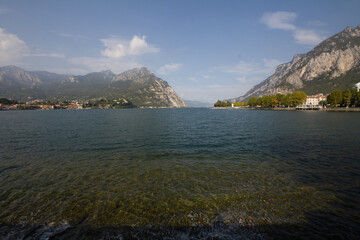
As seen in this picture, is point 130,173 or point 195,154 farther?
point 195,154

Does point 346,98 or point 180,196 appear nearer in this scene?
point 180,196

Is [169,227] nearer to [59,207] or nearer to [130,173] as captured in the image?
[59,207]

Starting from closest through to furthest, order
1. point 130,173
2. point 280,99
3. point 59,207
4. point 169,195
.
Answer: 1. point 59,207
2. point 169,195
3. point 130,173
4. point 280,99

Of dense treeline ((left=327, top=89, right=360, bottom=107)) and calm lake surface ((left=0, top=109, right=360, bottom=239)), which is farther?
dense treeline ((left=327, top=89, right=360, bottom=107))

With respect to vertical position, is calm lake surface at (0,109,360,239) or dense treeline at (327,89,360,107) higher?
dense treeline at (327,89,360,107)

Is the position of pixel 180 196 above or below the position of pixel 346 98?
below

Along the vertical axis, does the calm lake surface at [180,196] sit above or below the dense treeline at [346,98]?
below

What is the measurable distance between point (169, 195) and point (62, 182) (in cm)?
943

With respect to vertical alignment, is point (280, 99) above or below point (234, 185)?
above

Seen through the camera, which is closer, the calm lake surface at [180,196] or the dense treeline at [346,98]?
the calm lake surface at [180,196]

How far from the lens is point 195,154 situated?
71.2 feet

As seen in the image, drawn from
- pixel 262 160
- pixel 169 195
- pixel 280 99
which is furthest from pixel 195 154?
pixel 280 99

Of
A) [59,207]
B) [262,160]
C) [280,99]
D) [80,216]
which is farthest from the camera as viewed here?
[280,99]

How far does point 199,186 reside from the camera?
12852 millimetres
